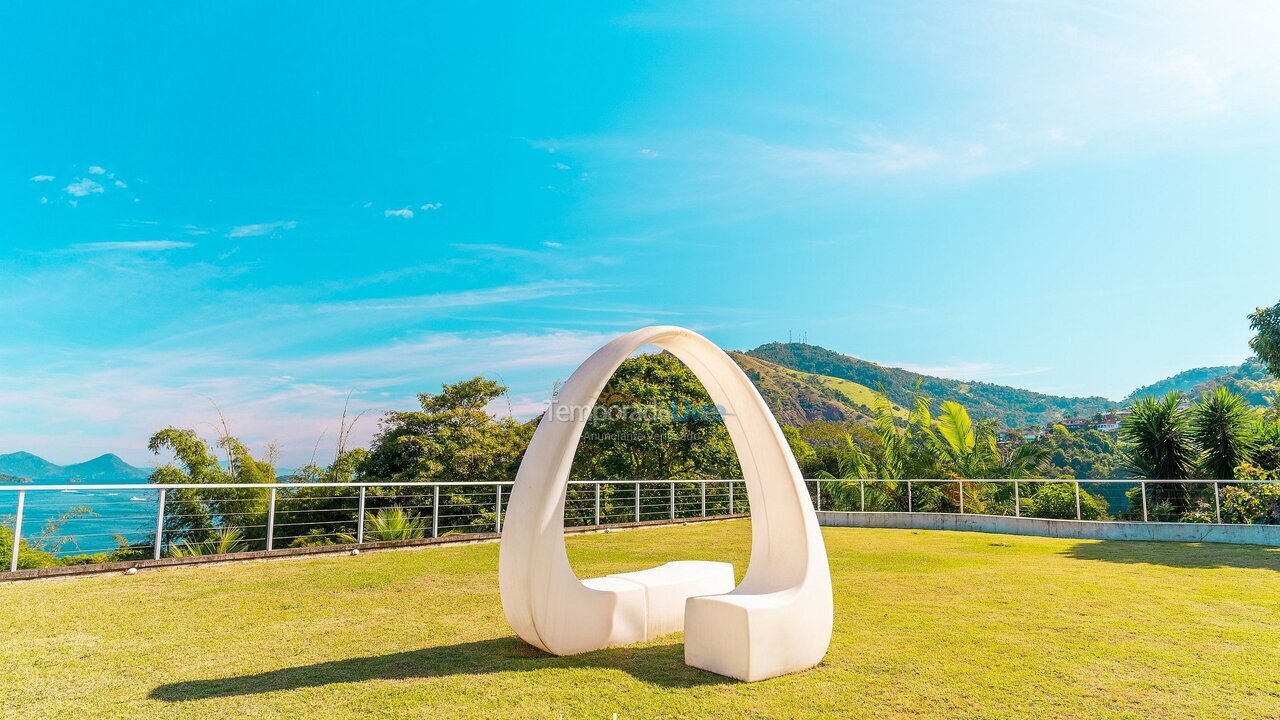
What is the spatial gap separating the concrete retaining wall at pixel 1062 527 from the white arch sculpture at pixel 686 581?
9.67 meters

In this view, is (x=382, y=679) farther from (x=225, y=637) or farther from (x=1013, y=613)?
(x=1013, y=613)

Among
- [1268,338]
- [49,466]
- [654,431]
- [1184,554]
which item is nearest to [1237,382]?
[1268,338]

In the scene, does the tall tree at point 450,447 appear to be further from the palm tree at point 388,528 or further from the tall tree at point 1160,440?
the tall tree at point 1160,440

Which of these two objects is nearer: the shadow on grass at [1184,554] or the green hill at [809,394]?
the shadow on grass at [1184,554]

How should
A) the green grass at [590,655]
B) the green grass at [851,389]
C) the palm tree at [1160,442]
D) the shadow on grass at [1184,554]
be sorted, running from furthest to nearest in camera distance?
the green grass at [851,389]
the palm tree at [1160,442]
the shadow on grass at [1184,554]
the green grass at [590,655]

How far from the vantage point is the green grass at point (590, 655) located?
Answer: 343cm

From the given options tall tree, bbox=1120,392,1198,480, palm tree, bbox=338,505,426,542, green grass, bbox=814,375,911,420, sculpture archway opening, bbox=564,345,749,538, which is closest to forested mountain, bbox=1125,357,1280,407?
tall tree, bbox=1120,392,1198,480

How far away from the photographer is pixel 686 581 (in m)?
4.95

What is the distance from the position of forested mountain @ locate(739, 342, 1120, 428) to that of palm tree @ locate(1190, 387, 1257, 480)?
59.7 m

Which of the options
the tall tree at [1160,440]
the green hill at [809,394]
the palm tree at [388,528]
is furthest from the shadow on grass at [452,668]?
the green hill at [809,394]

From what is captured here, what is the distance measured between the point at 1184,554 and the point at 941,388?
80.0m

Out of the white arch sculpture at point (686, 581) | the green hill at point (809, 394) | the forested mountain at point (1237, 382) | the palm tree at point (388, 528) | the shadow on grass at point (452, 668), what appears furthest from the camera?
the green hill at point (809, 394)

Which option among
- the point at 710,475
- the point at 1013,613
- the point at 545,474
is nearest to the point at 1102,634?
the point at 1013,613

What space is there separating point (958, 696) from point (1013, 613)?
2.29m
